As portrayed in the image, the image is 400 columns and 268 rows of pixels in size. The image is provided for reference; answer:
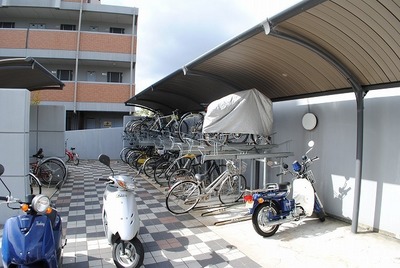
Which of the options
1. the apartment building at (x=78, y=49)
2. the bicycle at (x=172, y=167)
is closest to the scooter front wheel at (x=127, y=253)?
the bicycle at (x=172, y=167)

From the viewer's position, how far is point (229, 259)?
152 inches

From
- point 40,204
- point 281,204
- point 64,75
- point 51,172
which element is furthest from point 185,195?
point 64,75

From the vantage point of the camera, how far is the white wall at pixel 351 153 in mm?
4719

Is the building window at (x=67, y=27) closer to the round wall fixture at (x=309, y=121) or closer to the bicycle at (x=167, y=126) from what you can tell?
the bicycle at (x=167, y=126)

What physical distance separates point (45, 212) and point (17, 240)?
12.7 inches

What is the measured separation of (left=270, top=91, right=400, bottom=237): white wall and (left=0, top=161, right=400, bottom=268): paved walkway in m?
0.37

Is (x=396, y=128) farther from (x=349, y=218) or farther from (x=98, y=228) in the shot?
(x=98, y=228)

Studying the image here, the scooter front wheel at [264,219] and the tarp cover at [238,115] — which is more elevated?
the tarp cover at [238,115]

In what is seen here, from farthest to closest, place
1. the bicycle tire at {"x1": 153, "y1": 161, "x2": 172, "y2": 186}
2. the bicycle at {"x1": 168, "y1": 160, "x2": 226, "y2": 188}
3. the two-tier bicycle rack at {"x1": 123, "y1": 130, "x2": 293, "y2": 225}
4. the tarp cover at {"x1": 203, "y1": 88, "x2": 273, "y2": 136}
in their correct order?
the bicycle tire at {"x1": 153, "y1": 161, "x2": 172, "y2": 186} < the bicycle at {"x1": 168, "y1": 160, "x2": 226, "y2": 188} < the tarp cover at {"x1": 203, "y1": 88, "x2": 273, "y2": 136} < the two-tier bicycle rack at {"x1": 123, "y1": 130, "x2": 293, "y2": 225}

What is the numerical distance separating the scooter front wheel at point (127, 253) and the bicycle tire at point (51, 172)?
553cm

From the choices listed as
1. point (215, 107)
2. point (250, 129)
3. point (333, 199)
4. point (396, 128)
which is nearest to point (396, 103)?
point (396, 128)

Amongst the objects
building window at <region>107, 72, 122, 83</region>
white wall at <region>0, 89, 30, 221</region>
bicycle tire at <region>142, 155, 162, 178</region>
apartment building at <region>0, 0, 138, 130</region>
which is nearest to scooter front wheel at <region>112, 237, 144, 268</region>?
white wall at <region>0, 89, 30, 221</region>

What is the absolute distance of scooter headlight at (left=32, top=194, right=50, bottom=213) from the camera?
9.00 ft

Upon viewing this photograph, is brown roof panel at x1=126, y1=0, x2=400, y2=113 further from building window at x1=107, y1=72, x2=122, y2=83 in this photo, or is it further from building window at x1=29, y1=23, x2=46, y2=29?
building window at x1=29, y1=23, x2=46, y2=29
